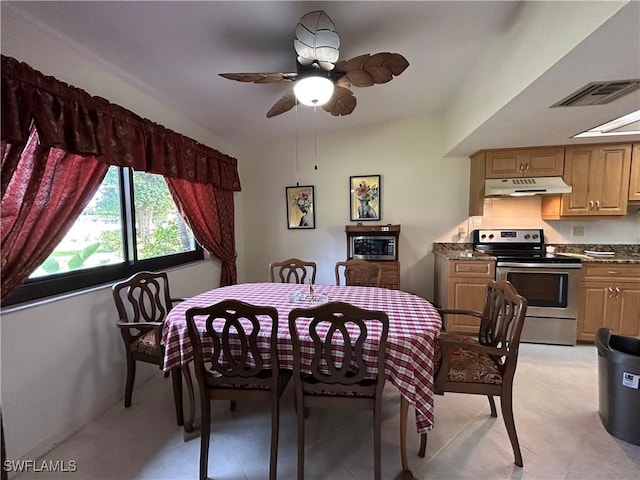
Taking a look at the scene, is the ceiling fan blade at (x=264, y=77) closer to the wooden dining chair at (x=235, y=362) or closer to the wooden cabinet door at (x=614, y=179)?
the wooden dining chair at (x=235, y=362)

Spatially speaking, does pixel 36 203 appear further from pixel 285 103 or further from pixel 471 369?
pixel 471 369

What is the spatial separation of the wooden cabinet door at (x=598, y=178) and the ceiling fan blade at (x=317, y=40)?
291 centimetres

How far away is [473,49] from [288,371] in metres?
2.54

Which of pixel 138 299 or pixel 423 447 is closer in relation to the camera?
pixel 423 447

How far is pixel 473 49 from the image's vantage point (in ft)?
6.98

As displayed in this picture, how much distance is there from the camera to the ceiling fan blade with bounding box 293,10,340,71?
1.57 meters

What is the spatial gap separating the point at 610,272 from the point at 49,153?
15.0 ft

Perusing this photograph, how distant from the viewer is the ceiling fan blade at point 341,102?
199cm

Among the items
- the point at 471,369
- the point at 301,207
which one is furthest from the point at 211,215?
the point at 471,369

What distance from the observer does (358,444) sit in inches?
67.4

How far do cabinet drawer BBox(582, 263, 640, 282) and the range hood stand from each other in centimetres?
80

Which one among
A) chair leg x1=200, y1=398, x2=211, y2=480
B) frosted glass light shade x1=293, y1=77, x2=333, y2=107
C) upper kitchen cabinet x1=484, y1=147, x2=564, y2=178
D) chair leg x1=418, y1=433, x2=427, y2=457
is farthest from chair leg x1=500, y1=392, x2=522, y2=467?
upper kitchen cabinet x1=484, y1=147, x2=564, y2=178

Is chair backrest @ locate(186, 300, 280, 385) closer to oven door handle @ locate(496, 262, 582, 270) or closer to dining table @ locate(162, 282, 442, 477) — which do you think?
dining table @ locate(162, 282, 442, 477)

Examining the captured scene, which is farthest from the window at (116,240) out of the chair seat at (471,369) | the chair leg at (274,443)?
the chair seat at (471,369)
